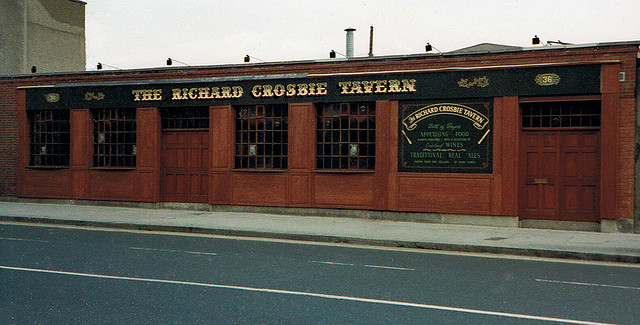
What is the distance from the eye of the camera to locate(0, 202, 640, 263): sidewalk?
1111 centimetres

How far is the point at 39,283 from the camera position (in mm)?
7566

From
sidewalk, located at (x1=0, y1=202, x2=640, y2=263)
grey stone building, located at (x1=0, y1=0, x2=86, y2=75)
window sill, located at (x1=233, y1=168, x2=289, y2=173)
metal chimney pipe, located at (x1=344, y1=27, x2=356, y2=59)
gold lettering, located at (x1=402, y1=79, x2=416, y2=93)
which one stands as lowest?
sidewalk, located at (x1=0, y1=202, x2=640, y2=263)

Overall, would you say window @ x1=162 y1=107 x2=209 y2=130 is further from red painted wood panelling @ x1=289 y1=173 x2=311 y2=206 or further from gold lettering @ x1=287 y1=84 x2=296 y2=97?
red painted wood panelling @ x1=289 y1=173 x2=311 y2=206

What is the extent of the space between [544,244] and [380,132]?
5559 millimetres

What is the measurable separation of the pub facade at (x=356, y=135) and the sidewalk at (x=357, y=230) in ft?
2.51

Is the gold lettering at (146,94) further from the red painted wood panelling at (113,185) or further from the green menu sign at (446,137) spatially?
the green menu sign at (446,137)

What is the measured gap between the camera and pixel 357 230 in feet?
44.4

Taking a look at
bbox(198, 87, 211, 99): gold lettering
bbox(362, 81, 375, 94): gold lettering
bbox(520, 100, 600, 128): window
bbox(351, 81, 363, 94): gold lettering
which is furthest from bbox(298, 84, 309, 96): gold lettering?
bbox(520, 100, 600, 128): window

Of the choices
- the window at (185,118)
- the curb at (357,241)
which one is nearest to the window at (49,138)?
the window at (185,118)

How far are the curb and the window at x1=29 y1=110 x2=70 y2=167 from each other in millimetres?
4090

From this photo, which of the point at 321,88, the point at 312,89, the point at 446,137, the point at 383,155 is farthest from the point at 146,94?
the point at 446,137

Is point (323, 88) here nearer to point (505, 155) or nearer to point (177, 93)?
point (177, 93)

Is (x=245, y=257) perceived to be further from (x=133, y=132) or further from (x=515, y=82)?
(x=133, y=132)

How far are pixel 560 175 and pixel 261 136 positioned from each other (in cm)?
807
